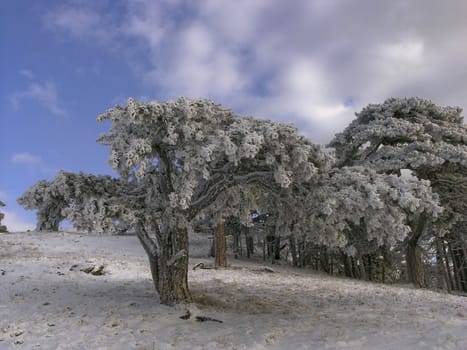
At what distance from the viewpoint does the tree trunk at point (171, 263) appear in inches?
412

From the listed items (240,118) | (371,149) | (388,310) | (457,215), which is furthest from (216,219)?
(457,215)

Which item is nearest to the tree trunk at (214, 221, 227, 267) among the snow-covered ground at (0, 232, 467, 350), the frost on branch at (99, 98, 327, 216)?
the snow-covered ground at (0, 232, 467, 350)

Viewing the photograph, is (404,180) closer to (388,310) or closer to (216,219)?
(388,310)

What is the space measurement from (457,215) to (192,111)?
13.3 meters

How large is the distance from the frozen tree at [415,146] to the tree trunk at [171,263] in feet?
30.8

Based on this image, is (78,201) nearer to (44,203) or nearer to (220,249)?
(44,203)

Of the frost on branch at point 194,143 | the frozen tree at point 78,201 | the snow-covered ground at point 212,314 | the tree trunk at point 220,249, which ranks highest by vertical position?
the frost on branch at point 194,143

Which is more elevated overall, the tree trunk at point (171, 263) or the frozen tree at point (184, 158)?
the frozen tree at point (184, 158)

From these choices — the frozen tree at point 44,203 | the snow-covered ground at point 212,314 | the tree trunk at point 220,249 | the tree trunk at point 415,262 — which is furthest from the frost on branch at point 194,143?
the tree trunk at point 415,262

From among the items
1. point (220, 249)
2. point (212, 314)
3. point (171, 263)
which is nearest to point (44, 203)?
point (171, 263)

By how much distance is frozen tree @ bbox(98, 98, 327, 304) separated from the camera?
8297mm

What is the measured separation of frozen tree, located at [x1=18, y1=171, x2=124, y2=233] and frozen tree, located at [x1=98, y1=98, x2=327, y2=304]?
2.32 feet

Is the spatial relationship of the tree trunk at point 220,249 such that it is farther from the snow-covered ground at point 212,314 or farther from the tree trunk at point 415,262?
the tree trunk at point 415,262

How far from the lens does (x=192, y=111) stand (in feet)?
28.4
